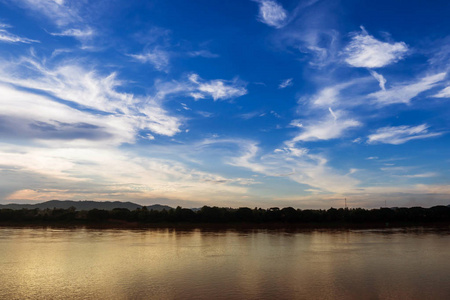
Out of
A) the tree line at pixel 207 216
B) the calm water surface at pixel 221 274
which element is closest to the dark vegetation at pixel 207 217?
the tree line at pixel 207 216

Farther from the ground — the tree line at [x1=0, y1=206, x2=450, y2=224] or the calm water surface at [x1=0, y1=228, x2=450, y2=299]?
the tree line at [x1=0, y1=206, x2=450, y2=224]

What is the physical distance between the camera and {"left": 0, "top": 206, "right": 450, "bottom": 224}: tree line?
9850 cm

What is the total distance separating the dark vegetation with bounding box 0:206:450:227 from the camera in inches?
3863

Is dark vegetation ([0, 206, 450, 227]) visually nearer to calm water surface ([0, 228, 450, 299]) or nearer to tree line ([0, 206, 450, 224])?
tree line ([0, 206, 450, 224])

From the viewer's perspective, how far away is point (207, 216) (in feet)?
329

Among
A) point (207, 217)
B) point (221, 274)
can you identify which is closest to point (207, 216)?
point (207, 217)

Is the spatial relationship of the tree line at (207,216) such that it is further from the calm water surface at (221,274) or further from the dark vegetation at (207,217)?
the calm water surface at (221,274)

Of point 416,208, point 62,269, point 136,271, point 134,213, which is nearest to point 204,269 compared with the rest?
point 136,271

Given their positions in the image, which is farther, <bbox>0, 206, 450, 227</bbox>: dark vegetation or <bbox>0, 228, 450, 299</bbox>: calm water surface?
<bbox>0, 206, 450, 227</bbox>: dark vegetation

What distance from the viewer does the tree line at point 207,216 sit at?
98.5 m

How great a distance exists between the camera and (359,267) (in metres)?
30.2

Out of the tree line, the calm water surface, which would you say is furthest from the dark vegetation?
the calm water surface

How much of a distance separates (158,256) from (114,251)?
285 inches

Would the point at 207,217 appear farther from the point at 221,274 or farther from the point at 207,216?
the point at 221,274
